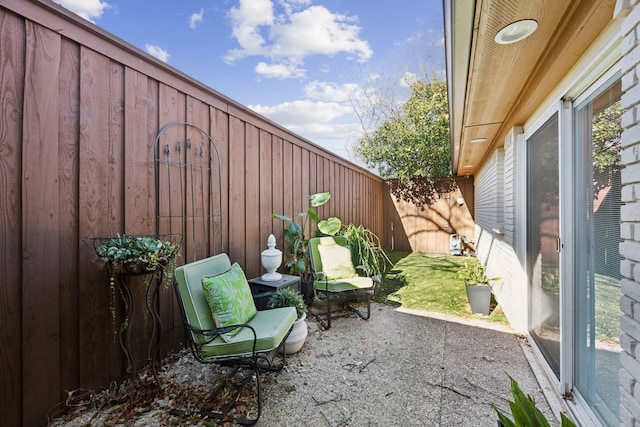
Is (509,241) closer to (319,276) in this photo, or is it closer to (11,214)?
(319,276)

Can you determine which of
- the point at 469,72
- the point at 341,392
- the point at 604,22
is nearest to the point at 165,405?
the point at 341,392

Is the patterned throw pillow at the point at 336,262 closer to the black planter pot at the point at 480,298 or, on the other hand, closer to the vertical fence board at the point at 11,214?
the black planter pot at the point at 480,298

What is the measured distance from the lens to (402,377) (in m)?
2.27

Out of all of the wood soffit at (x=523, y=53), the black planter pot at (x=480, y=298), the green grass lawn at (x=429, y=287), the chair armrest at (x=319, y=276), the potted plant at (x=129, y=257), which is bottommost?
the green grass lawn at (x=429, y=287)

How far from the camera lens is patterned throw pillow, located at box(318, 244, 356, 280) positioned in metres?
3.82

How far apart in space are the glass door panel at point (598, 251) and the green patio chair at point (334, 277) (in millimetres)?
2033

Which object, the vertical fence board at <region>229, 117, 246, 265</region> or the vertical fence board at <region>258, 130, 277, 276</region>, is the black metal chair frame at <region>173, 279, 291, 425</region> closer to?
the vertical fence board at <region>229, 117, 246, 265</region>

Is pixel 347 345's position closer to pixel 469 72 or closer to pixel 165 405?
pixel 165 405

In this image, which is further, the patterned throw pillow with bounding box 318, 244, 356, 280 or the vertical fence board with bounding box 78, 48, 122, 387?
the patterned throw pillow with bounding box 318, 244, 356, 280

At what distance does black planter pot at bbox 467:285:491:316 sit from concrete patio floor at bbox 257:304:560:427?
300 millimetres

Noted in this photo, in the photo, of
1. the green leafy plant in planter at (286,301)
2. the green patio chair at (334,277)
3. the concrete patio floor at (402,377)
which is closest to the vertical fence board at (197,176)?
the green leafy plant in planter at (286,301)

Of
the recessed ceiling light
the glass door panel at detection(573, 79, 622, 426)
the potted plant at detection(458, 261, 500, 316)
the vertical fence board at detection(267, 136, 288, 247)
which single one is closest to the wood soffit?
the recessed ceiling light

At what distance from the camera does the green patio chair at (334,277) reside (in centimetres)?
350

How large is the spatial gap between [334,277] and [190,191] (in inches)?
77.9
